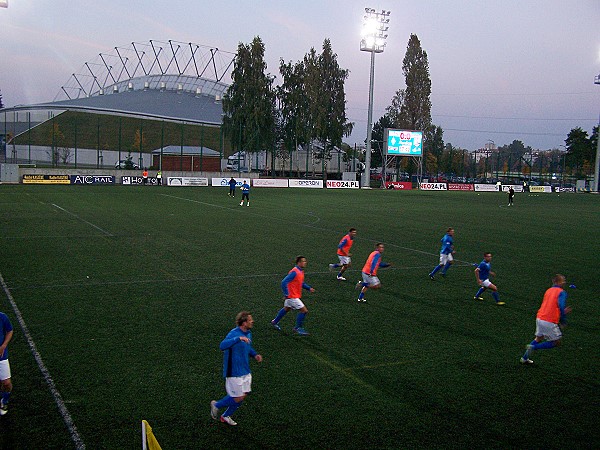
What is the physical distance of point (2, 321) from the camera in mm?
6824

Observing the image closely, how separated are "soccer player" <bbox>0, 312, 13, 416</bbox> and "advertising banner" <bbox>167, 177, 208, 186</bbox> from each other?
53667mm

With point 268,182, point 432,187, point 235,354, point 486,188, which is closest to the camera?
point 235,354

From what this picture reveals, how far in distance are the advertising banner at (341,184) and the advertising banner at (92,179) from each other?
2678 centimetres

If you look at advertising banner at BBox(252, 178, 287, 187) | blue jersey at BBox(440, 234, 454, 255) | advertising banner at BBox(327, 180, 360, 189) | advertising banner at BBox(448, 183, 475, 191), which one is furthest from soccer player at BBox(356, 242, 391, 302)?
advertising banner at BBox(448, 183, 475, 191)

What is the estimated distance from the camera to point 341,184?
70562 mm

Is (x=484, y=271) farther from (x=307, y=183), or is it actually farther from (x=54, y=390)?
(x=307, y=183)

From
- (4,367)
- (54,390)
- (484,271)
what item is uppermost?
(484,271)

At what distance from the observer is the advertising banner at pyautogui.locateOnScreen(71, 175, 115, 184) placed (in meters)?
55.8

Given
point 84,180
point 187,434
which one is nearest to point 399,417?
point 187,434

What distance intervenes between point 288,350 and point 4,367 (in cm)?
449

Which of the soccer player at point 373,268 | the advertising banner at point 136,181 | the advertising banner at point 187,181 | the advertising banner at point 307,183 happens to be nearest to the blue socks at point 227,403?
the soccer player at point 373,268

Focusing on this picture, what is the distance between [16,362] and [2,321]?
6.89 ft

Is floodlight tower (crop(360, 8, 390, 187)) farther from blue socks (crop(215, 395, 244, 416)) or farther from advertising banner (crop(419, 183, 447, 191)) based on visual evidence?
blue socks (crop(215, 395, 244, 416))

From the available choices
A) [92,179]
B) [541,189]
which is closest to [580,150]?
[541,189]
